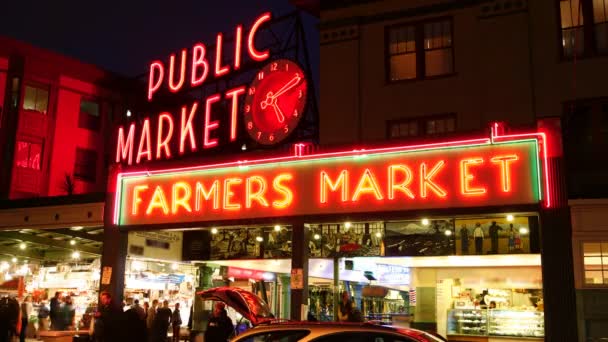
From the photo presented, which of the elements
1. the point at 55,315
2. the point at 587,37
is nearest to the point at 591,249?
the point at 587,37

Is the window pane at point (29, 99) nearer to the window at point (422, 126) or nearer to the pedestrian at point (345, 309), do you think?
the window at point (422, 126)

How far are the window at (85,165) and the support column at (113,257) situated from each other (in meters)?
20.5

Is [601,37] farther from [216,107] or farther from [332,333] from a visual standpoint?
[332,333]

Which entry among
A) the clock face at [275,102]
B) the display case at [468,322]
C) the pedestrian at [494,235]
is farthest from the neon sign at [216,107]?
the display case at [468,322]

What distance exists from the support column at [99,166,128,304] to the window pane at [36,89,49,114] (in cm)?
2017

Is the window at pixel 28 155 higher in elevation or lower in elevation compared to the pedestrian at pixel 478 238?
higher

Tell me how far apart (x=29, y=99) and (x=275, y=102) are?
73.1ft

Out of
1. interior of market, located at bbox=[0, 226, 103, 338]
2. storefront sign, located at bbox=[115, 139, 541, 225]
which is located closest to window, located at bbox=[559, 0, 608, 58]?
storefront sign, located at bbox=[115, 139, 541, 225]

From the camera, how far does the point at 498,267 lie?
22938mm

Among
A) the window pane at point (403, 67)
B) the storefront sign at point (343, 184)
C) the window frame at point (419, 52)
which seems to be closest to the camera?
the storefront sign at point (343, 184)

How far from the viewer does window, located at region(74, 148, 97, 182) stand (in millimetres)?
39250

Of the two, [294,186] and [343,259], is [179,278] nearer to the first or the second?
[343,259]

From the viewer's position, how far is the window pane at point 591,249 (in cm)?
1409

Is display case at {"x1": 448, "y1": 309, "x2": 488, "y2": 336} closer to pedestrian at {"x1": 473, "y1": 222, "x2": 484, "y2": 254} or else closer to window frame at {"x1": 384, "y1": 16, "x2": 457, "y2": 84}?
pedestrian at {"x1": 473, "y1": 222, "x2": 484, "y2": 254}
